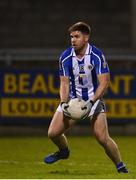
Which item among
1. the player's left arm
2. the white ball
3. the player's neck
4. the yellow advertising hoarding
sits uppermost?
the player's neck

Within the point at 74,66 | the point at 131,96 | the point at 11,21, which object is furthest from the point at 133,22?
the point at 74,66

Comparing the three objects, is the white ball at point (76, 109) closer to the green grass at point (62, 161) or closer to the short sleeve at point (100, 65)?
the short sleeve at point (100, 65)

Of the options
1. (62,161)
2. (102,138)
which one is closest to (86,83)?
(102,138)

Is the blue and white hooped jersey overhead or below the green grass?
overhead

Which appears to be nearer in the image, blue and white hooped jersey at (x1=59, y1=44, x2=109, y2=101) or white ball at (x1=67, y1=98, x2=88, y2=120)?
white ball at (x1=67, y1=98, x2=88, y2=120)

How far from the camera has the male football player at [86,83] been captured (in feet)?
35.8

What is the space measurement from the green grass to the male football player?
0.50 m

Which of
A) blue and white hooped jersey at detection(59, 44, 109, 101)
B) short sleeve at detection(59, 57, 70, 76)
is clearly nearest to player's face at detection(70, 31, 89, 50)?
blue and white hooped jersey at detection(59, 44, 109, 101)

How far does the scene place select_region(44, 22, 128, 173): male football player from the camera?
35.8ft

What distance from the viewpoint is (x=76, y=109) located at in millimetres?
10812

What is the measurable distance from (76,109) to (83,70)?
0.55 m

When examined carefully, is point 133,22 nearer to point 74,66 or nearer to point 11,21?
point 11,21

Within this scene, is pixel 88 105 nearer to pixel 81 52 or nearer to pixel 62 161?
pixel 81 52

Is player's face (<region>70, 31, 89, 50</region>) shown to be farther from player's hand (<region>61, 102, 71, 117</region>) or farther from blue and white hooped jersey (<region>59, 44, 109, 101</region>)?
player's hand (<region>61, 102, 71, 117</region>)
